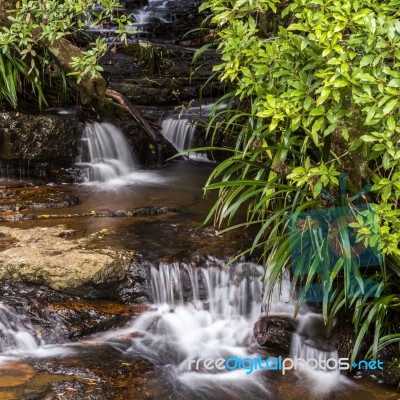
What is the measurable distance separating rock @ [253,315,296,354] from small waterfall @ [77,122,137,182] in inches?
136

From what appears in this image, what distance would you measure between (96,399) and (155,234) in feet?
6.15

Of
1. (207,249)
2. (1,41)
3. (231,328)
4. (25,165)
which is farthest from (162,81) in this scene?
(231,328)

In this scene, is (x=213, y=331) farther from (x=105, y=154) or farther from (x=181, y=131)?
(x=181, y=131)

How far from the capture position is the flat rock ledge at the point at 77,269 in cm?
431

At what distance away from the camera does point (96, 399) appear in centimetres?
343

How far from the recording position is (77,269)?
432 centimetres

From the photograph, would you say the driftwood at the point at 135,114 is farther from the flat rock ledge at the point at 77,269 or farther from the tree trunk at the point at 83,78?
the flat rock ledge at the point at 77,269

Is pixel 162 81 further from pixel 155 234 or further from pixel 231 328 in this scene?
pixel 231 328

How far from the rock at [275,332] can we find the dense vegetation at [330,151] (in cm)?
25

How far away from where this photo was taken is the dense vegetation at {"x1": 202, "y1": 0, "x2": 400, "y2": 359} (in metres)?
3.20

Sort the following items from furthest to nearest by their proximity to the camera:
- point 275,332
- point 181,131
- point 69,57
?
point 181,131
point 69,57
point 275,332

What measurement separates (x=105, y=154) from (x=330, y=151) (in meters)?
3.92

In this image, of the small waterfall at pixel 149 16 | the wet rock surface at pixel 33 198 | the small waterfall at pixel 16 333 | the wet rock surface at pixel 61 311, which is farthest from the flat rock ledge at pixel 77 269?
the small waterfall at pixel 149 16

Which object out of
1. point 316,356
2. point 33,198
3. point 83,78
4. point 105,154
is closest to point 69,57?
point 83,78
